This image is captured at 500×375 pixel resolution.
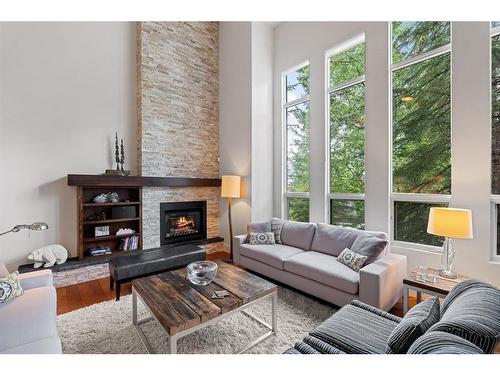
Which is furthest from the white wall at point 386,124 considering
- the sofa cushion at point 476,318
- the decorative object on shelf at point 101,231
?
the decorative object on shelf at point 101,231

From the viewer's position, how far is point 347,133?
3840 millimetres

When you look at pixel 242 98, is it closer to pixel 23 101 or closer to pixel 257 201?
pixel 257 201

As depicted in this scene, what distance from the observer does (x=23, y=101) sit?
3.45 meters

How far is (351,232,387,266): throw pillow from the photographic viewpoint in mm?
2664

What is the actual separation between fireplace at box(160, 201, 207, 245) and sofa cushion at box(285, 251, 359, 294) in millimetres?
2455

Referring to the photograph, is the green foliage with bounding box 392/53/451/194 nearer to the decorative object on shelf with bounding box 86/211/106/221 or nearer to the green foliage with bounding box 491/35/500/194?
the green foliage with bounding box 491/35/500/194

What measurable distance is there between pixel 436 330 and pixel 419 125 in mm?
2848

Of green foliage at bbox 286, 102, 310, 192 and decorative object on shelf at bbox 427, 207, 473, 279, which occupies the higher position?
green foliage at bbox 286, 102, 310, 192

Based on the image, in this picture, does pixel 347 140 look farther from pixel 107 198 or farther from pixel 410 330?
pixel 107 198

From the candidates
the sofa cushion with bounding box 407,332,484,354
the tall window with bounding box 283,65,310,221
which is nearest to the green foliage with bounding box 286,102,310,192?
the tall window with bounding box 283,65,310,221

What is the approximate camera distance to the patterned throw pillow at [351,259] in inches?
104

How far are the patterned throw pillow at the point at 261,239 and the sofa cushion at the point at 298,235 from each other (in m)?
0.19
